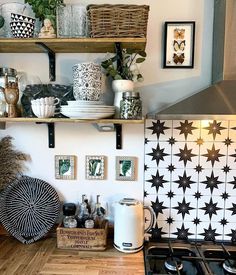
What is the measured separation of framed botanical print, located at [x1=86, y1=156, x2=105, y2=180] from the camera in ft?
4.96

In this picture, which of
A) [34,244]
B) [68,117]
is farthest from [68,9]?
[34,244]

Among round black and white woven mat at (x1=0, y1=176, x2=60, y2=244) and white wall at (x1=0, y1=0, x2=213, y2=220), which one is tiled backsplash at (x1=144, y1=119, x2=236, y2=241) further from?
round black and white woven mat at (x1=0, y1=176, x2=60, y2=244)

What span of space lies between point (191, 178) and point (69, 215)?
2.14ft

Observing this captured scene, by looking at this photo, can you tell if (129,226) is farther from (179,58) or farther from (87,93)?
(179,58)

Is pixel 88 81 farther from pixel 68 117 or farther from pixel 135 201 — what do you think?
pixel 135 201

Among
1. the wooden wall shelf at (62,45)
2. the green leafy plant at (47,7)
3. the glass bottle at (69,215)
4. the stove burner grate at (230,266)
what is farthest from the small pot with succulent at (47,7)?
the stove burner grate at (230,266)

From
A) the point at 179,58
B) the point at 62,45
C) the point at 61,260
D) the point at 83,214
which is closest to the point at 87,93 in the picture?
the point at 62,45

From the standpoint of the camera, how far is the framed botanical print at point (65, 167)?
5.00 feet

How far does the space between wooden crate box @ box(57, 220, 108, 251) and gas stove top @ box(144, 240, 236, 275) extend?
22 centimetres

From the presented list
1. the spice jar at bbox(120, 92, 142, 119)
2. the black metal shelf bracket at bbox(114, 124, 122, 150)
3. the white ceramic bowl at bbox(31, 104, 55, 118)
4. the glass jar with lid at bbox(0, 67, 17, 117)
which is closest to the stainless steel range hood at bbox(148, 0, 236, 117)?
the spice jar at bbox(120, 92, 142, 119)

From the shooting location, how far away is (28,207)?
151 cm

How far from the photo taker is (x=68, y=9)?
1292mm

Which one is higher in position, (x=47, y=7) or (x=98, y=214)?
(x=47, y=7)

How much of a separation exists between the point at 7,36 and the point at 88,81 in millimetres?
466
